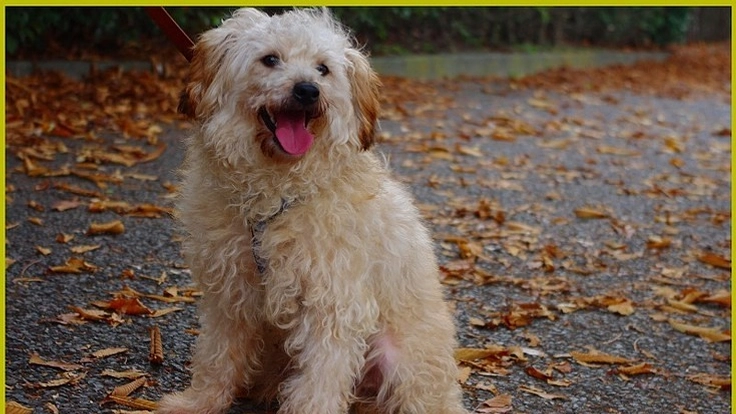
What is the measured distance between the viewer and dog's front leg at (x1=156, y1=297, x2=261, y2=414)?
3.85 metres

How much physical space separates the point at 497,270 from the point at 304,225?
2967 millimetres

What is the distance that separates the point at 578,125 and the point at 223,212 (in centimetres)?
876

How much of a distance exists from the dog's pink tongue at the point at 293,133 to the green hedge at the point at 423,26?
6215 millimetres

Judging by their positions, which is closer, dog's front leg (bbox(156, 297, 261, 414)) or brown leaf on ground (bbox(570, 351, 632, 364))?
dog's front leg (bbox(156, 297, 261, 414))

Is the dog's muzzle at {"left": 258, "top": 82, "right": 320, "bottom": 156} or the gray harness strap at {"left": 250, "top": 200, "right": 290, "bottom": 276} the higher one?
the dog's muzzle at {"left": 258, "top": 82, "right": 320, "bottom": 156}

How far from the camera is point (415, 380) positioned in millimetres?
3773

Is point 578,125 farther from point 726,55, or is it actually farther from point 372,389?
point 726,55

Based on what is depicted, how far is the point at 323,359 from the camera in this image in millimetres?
3570

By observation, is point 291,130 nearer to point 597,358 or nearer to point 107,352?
point 107,352

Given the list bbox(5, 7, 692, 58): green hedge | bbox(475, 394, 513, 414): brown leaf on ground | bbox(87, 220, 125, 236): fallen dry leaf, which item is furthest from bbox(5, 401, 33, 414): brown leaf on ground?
bbox(5, 7, 692, 58): green hedge

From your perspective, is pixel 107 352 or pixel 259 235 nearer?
pixel 259 235

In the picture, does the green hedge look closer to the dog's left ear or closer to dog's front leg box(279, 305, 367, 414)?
the dog's left ear

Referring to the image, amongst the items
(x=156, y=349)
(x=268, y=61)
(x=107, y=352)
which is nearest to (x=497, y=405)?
(x=156, y=349)

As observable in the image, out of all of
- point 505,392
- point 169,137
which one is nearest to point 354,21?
point 169,137
